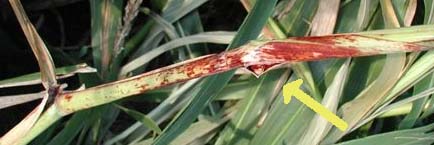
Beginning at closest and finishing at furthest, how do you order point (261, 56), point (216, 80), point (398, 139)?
point (261, 56), point (216, 80), point (398, 139)

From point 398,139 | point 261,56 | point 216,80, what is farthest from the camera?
point 398,139

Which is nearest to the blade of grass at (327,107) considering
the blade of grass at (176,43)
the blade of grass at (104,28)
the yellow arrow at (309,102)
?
the yellow arrow at (309,102)

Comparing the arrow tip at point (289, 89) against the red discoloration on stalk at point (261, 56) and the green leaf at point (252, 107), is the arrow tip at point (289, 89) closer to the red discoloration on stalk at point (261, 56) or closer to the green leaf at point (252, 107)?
the green leaf at point (252, 107)

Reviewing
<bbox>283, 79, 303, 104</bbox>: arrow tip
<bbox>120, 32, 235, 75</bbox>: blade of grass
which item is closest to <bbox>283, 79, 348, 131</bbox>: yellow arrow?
<bbox>283, 79, 303, 104</bbox>: arrow tip

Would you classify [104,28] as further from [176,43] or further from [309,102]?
[309,102]

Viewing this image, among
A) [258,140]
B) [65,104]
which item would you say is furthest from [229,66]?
[258,140]

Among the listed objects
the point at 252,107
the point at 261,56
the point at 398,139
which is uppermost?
the point at 261,56

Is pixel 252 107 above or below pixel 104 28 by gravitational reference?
below

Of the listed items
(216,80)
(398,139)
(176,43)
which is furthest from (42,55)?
(398,139)
